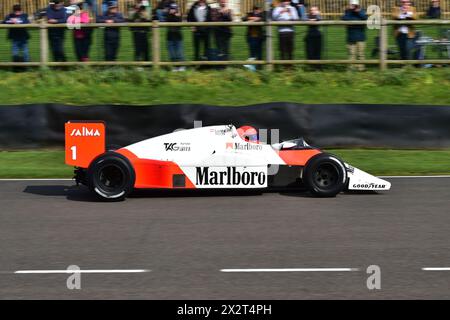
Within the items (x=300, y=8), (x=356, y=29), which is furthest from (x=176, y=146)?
(x=300, y=8)

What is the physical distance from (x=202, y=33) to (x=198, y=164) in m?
7.82

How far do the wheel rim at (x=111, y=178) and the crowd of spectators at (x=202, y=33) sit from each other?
7.80 meters

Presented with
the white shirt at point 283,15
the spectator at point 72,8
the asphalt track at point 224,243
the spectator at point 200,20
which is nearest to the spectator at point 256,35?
the white shirt at point 283,15

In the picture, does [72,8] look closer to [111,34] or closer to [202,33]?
[111,34]

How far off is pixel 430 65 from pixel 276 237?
35.0 feet

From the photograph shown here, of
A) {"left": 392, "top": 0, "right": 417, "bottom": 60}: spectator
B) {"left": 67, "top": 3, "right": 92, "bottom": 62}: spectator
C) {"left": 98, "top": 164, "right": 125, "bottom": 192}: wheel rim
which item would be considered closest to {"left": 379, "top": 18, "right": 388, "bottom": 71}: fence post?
{"left": 392, "top": 0, "right": 417, "bottom": 60}: spectator

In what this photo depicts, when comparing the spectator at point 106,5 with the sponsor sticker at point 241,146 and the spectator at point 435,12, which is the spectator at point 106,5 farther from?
the sponsor sticker at point 241,146

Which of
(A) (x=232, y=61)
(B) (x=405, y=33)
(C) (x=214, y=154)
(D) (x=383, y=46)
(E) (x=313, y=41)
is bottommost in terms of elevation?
(C) (x=214, y=154)

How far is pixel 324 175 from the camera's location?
10375 mm

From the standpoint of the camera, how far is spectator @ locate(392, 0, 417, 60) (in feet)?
58.4

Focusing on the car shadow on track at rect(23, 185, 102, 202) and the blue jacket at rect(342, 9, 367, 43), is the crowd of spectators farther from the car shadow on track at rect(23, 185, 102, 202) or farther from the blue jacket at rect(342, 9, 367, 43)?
the car shadow on track at rect(23, 185, 102, 202)

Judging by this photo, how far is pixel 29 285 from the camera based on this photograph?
670 cm

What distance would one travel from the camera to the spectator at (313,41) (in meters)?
17.7

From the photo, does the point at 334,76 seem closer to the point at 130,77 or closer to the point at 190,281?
the point at 130,77
